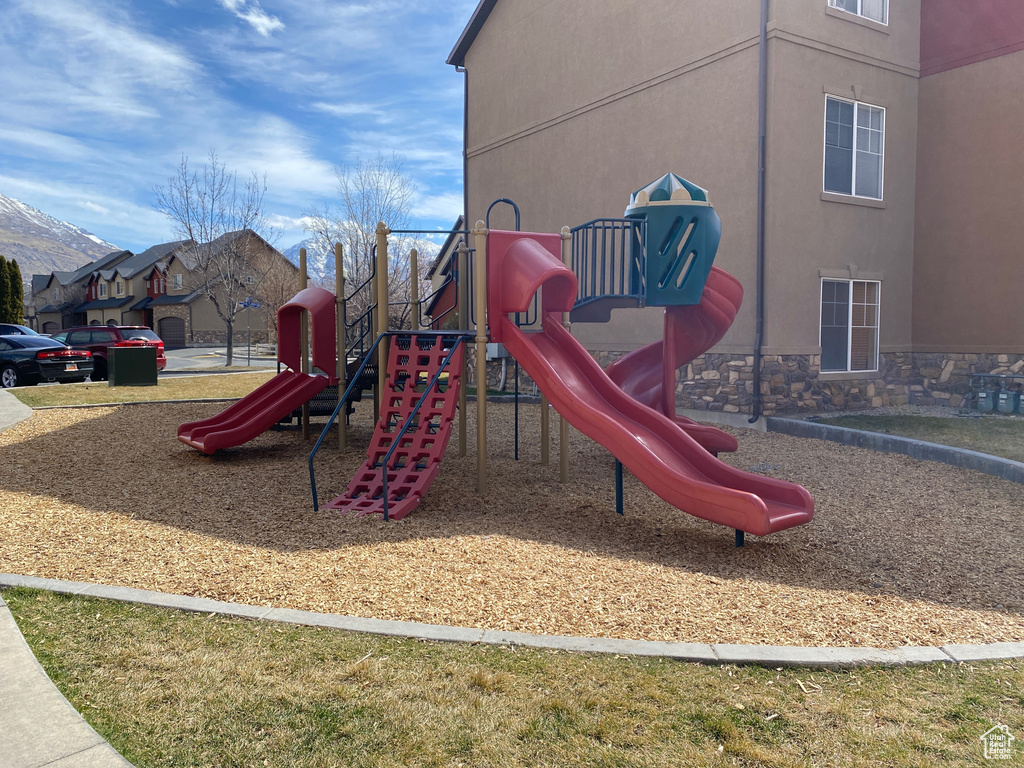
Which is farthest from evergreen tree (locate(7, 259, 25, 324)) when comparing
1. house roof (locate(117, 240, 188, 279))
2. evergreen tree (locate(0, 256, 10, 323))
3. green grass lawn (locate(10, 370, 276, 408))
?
green grass lawn (locate(10, 370, 276, 408))

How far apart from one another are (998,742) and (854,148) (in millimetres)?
12381

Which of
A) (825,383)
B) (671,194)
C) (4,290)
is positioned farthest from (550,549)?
(4,290)

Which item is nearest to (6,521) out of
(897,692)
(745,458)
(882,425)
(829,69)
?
(897,692)

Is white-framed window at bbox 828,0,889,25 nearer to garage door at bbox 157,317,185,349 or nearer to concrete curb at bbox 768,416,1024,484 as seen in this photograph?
concrete curb at bbox 768,416,1024,484

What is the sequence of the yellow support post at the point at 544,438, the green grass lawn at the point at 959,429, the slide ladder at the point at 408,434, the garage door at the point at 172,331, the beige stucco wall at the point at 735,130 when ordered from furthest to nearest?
1. the garage door at the point at 172,331
2. the beige stucco wall at the point at 735,130
3. the green grass lawn at the point at 959,429
4. the yellow support post at the point at 544,438
5. the slide ladder at the point at 408,434

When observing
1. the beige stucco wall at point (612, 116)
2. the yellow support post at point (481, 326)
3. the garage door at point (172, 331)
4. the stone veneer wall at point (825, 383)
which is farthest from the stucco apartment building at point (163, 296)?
the yellow support post at point (481, 326)

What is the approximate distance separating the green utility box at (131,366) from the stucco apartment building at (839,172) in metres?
12.5

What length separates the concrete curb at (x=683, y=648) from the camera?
3.64 m

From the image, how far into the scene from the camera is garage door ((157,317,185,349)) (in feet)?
178

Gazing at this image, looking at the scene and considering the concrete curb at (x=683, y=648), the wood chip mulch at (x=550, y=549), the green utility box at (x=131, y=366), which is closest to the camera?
the concrete curb at (x=683, y=648)

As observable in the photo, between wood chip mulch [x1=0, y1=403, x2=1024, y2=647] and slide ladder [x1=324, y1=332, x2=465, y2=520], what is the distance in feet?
0.89

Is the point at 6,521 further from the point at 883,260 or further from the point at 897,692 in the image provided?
the point at 883,260

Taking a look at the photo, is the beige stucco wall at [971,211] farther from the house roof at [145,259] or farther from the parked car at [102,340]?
the house roof at [145,259]

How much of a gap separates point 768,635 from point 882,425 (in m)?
8.60
